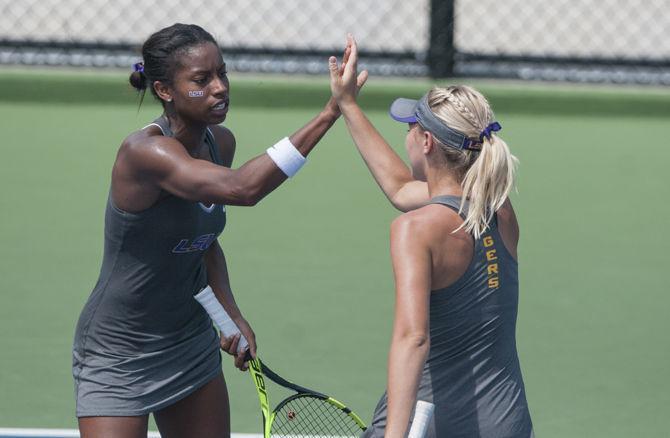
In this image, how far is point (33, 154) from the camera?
833cm

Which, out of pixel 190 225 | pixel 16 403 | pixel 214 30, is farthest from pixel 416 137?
pixel 214 30

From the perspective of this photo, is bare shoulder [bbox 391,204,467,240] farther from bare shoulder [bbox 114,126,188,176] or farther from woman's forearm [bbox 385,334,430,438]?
bare shoulder [bbox 114,126,188,176]

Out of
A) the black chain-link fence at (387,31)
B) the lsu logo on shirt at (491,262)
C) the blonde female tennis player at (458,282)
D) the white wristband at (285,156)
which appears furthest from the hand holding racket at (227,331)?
the black chain-link fence at (387,31)

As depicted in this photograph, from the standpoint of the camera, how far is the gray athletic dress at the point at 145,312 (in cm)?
377

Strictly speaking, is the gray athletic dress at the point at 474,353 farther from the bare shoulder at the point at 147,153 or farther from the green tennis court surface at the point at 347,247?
the green tennis court surface at the point at 347,247

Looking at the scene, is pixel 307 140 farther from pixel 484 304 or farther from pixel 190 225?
pixel 484 304

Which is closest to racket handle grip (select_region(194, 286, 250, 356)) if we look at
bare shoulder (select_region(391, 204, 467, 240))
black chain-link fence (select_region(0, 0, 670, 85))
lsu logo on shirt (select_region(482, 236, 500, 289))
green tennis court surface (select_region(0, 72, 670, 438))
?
bare shoulder (select_region(391, 204, 467, 240))

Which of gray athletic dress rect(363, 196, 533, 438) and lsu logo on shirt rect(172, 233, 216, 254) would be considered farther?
lsu logo on shirt rect(172, 233, 216, 254)

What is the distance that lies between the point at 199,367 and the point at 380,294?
2476 millimetres

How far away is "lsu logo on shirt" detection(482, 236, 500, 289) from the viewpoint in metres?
3.36

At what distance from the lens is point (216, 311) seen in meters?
3.94

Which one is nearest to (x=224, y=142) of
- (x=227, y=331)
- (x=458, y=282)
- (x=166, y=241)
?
(x=166, y=241)

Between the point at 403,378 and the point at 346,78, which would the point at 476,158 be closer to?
the point at 346,78

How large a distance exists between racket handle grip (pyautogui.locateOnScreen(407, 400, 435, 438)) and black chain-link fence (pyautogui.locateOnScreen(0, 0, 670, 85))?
22.5 ft
